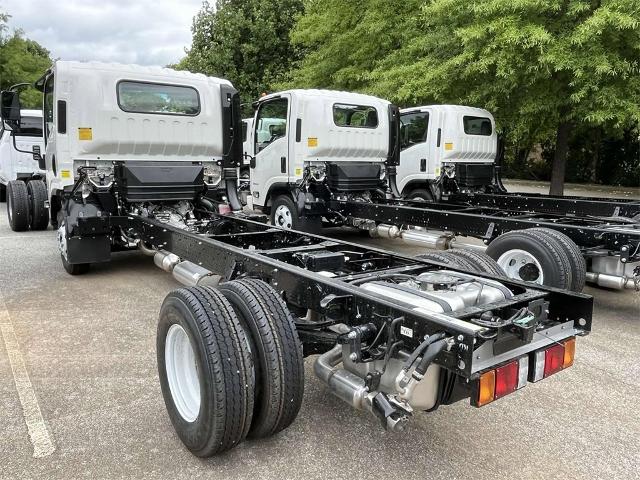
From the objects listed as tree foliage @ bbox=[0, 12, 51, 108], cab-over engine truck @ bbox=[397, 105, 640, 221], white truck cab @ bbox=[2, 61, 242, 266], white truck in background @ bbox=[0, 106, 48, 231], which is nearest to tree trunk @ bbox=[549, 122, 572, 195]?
cab-over engine truck @ bbox=[397, 105, 640, 221]

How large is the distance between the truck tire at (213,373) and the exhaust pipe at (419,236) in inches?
197

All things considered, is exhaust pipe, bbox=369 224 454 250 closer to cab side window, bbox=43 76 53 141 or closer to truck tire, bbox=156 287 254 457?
cab side window, bbox=43 76 53 141

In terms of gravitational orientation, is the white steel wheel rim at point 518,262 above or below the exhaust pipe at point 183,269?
above

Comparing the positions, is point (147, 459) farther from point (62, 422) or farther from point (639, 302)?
point (639, 302)

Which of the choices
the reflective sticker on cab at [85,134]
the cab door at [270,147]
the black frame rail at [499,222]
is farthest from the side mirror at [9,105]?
the black frame rail at [499,222]

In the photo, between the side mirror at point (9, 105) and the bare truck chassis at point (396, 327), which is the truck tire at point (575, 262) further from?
the side mirror at point (9, 105)

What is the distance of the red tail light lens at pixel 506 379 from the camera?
242 centimetres

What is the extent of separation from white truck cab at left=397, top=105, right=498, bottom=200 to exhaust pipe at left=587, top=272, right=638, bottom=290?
4862mm

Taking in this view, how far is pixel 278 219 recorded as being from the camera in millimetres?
9234

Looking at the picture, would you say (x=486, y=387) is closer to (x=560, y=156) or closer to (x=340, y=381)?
(x=340, y=381)

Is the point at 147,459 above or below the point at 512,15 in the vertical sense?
below

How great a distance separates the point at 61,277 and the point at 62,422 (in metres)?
3.84

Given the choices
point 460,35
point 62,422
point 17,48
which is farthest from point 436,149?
point 17,48

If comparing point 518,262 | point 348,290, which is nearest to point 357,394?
point 348,290
